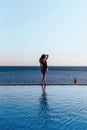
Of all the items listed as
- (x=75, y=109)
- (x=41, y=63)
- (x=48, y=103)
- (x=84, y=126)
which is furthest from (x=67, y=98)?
(x=84, y=126)

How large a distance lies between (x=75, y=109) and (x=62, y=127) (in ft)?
9.56

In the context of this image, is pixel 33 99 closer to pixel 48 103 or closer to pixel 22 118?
pixel 48 103

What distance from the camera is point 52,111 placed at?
12133mm

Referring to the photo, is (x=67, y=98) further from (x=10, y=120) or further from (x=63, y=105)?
(x=10, y=120)

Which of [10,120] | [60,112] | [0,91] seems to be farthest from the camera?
[0,91]

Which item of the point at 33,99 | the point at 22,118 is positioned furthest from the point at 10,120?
the point at 33,99

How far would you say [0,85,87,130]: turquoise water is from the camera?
1007cm

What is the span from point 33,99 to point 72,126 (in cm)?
525

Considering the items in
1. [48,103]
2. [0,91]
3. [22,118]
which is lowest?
[0,91]

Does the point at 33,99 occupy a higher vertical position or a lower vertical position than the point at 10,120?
lower

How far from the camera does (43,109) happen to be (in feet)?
41.2

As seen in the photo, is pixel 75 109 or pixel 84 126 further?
pixel 75 109

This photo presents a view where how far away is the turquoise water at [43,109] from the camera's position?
10.1 meters

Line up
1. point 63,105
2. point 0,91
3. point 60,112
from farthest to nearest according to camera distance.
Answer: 1. point 0,91
2. point 63,105
3. point 60,112
